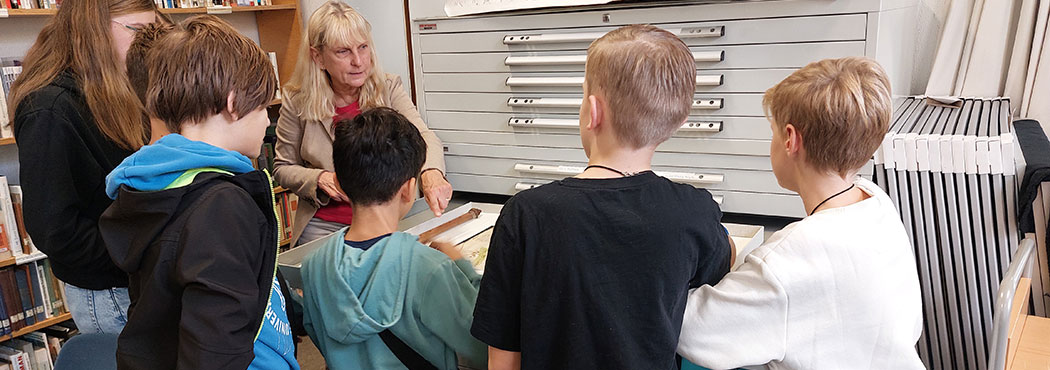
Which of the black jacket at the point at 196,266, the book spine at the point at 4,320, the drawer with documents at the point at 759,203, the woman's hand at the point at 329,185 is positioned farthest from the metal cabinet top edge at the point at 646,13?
the book spine at the point at 4,320

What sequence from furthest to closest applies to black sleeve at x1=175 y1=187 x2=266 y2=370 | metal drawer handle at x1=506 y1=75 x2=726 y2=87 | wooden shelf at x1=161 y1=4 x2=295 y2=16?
wooden shelf at x1=161 y1=4 x2=295 y2=16 → metal drawer handle at x1=506 y1=75 x2=726 y2=87 → black sleeve at x1=175 y1=187 x2=266 y2=370

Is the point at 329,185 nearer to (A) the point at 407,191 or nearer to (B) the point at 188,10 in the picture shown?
(A) the point at 407,191

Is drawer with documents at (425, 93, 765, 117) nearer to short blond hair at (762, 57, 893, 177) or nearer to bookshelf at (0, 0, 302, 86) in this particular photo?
short blond hair at (762, 57, 893, 177)

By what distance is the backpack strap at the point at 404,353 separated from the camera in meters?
1.24

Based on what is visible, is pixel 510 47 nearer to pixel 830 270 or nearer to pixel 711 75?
pixel 711 75

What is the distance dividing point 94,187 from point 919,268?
6.15ft

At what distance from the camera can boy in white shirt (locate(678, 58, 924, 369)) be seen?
102 centimetres

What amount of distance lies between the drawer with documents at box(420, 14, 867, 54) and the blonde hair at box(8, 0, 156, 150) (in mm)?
1130

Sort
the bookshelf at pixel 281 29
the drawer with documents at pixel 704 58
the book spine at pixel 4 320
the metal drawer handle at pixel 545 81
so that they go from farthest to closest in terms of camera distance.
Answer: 1. the bookshelf at pixel 281 29
2. the book spine at pixel 4 320
3. the metal drawer handle at pixel 545 81
4. the drawer with documents at pixel 704 58

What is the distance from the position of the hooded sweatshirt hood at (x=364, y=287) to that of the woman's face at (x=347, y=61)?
2.80 feet

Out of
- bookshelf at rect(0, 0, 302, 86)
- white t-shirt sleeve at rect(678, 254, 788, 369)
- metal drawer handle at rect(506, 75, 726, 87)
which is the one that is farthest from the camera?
bookshelf at rect(0, 0, 302, 86)

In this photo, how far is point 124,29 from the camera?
1356 mm

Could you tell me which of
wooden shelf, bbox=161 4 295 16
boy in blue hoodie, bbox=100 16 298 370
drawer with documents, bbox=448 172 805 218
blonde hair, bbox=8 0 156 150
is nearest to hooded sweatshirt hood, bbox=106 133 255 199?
boy in blue hoodie, bbox=100 16 298 370

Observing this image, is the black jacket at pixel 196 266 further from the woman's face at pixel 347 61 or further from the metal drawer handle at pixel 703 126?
the metal drawer handle at pixel 703 126
